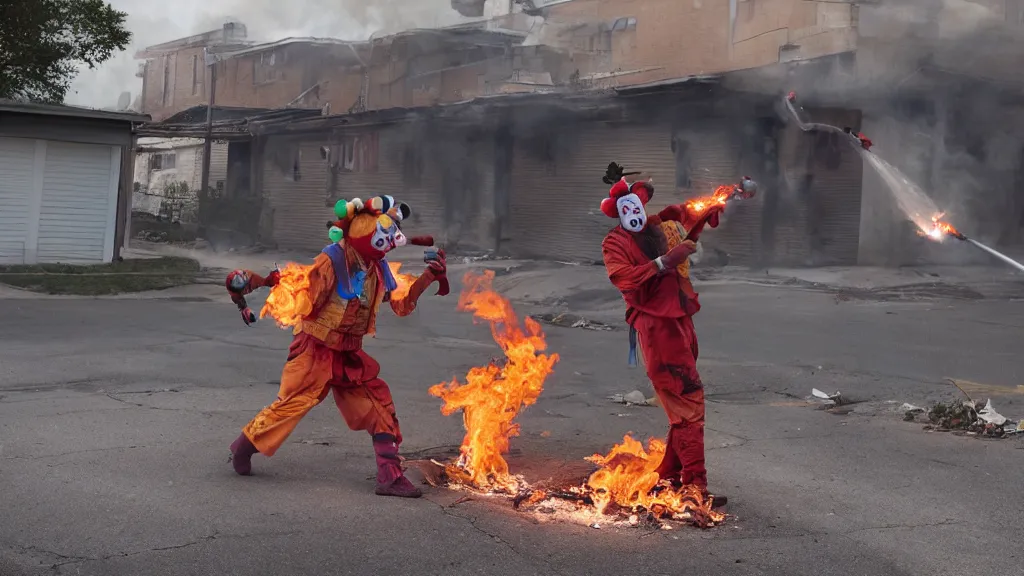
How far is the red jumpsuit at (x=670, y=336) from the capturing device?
16.6ft

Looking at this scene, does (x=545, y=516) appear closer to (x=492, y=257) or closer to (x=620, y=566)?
(x=620, y=566)

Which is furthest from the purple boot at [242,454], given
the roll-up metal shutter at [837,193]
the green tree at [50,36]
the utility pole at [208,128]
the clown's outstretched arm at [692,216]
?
the utility pole at [208,128]

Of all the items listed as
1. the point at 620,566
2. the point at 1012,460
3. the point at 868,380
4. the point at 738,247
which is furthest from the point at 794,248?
the point at 620,566

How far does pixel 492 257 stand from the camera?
22469 mm

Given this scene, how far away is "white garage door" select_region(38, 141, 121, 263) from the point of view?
1853 centimetres

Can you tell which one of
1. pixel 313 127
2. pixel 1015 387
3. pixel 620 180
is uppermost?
pixel 313 127

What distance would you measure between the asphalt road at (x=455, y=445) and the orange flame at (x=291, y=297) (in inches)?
36.6

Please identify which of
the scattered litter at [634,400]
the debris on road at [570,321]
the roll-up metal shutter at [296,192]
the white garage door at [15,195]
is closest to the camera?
the scattered litter at [634,400]

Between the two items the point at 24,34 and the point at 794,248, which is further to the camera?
the point at 24,34

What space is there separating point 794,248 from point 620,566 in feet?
46.8

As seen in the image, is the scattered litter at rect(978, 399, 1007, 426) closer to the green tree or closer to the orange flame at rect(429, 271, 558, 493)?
the orange flame at rect(429, 271, 558, 493)

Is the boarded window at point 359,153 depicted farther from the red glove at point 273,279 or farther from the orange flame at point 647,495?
the orange flame at point 647,495

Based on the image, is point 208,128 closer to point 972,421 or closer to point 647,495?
point 972,421

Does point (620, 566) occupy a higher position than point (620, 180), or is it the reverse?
point (620, 180)
